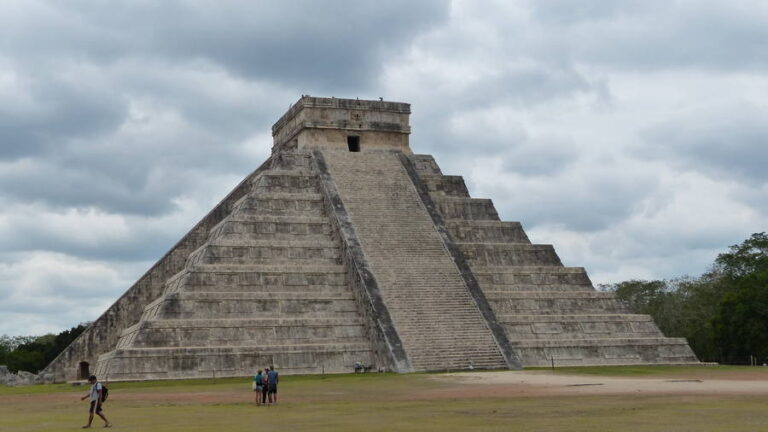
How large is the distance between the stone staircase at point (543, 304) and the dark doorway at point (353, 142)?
408cm

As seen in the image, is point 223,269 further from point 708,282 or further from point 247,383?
point 708,282

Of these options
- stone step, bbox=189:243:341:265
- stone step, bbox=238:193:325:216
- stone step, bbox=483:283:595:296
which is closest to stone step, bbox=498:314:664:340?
stone step, bbox=483:283:595:296

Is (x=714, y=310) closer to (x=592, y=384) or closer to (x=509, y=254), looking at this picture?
(x=509, y=254)

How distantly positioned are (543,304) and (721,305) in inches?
545

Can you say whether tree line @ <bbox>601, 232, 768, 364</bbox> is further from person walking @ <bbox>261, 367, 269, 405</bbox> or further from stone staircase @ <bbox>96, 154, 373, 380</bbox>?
person walking @ <bbox>261, 367, 269, 405</bbox>

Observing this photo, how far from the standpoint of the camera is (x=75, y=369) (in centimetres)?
3725

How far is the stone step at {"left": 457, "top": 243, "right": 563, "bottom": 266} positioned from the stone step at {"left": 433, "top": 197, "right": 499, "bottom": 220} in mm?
2260

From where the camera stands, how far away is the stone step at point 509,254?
38.2m

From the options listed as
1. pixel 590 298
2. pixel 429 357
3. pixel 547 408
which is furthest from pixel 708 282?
pixel 547 408

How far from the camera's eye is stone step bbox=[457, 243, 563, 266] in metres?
38.2

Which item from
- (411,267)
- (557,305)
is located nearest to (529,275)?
(557,305)

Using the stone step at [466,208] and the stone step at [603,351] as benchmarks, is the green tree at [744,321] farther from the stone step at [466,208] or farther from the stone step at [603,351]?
the stone step at [466,208]

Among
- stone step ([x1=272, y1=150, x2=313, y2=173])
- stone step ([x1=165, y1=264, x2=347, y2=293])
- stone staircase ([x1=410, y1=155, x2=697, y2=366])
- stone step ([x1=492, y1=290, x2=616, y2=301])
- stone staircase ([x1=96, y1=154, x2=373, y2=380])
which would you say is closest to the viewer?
stone staircase ([x1=96, y1=154, x2=373, y2=380])

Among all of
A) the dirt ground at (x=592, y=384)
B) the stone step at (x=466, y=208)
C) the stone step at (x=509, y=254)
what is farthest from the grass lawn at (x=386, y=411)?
the stone step at (x=466, y=208)
